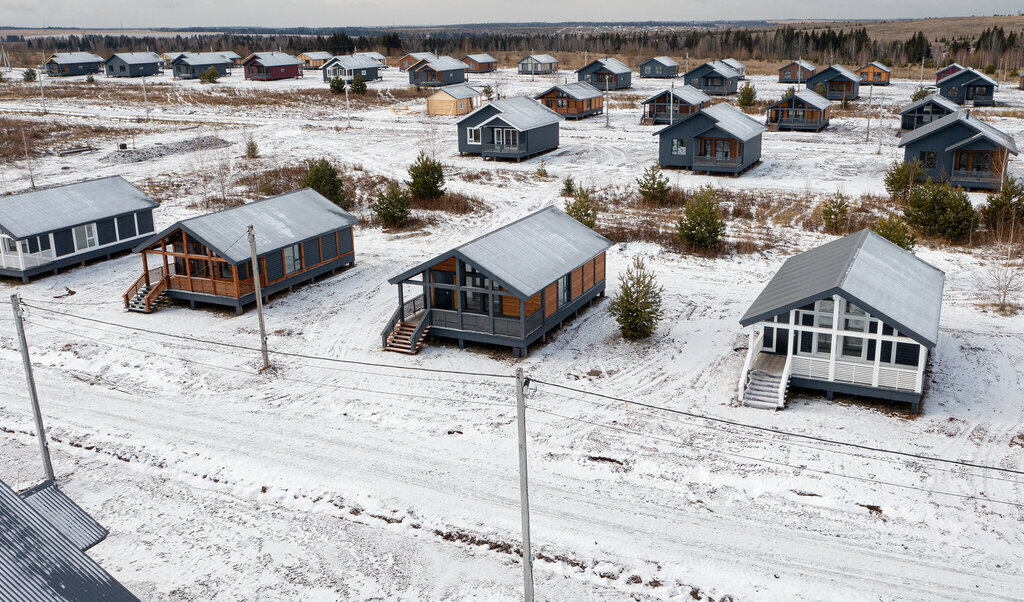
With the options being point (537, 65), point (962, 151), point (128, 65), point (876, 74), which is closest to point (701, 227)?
point (962, 151)

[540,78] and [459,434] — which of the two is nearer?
[459,434]

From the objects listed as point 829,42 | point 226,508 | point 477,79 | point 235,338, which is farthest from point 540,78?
point 226,508

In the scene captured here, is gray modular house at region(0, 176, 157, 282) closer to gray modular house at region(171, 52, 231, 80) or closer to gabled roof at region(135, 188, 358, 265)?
gabled roof at region(135, 188, 358, 265)

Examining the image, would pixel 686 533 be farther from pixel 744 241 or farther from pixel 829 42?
pixel 829 42

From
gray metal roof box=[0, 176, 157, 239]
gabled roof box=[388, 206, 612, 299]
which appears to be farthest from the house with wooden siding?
gabled roof box=[388, 206, 612, 299]

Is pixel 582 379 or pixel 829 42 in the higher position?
pixel 829 42

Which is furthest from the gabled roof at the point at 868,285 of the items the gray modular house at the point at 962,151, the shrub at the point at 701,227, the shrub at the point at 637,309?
the gray modular house at the point at 962,151

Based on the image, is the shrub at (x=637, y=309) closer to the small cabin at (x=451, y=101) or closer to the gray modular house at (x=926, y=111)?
the gray modular house at (x=926, y=111)

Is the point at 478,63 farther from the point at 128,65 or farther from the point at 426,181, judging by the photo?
the point at 426,181
